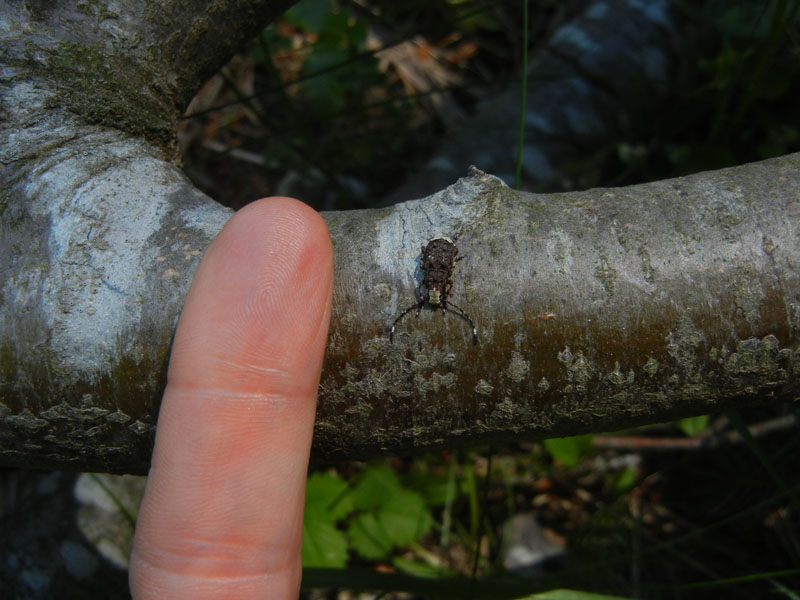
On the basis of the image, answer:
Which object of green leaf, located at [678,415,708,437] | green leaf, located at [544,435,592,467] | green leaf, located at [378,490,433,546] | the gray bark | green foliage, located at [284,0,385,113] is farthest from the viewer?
green foliage, located at [284,0,385,113]

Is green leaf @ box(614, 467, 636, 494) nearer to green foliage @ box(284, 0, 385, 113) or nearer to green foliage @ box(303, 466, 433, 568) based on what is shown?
green foliage @ box(303, 466, 433, 568)

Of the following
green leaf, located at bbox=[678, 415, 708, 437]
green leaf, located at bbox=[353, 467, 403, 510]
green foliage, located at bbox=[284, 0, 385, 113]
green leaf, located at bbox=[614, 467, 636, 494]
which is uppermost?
green foliage, located at bbox=[284, 0, 385, 113]

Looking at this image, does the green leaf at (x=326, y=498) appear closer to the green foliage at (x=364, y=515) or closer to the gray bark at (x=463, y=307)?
the green foliage at (x=364, y=515)

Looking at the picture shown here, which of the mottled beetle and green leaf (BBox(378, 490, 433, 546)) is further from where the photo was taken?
green leaf (BBox(378, 490, 433, 546))

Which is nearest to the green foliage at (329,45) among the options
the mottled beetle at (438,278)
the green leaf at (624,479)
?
the mottled beetle at (438,278)

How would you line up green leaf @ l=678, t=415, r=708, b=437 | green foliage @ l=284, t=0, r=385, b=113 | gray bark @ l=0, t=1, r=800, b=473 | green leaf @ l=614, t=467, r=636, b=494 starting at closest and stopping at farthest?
1. gray bark @ l=0, t=1, r=800, b=473
2. green leaf @ l=678, t=415, r=708, b=437
3. green leaf @ l=614, t=467, r=636, b=494
4. green foliage @ l=284, t=0, r=385, b=113

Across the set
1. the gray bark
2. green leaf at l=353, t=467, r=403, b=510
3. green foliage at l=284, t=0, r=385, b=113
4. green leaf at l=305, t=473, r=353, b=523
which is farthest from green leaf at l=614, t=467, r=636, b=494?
green foliage at l=284, t=0, r=385, b=113
